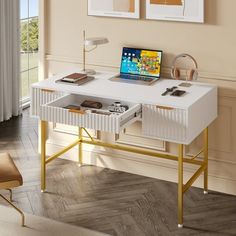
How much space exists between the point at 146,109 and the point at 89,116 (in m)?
0.37

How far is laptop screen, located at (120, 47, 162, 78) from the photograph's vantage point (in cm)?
449

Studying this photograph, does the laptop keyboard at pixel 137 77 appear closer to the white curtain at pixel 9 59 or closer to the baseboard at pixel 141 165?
the baseboard at pixel 141 165

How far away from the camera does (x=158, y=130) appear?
3984 millimetres

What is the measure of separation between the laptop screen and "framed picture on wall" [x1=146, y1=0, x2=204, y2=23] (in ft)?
0.86

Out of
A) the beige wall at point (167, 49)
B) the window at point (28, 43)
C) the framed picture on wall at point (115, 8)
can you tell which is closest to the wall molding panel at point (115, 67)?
the beige wall at point (167, 49)

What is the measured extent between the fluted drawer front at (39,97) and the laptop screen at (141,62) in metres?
0.60

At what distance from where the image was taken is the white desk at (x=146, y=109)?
3885mm

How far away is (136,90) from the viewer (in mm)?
4195

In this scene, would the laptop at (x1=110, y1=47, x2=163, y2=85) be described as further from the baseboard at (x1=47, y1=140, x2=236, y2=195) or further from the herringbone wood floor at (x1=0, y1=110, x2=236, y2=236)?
the herringbone wood floor at (x1=0, y1=110, x2=236, y2=236)

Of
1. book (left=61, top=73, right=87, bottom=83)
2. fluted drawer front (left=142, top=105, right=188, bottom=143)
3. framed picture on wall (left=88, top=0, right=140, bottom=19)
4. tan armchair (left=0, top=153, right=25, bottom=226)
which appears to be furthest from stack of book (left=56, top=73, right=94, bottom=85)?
tan armchair (left=0, top=153, right=25, bottom=226)

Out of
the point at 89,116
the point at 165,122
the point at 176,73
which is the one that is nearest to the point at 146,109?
the point at 165,122

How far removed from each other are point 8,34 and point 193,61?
2.29 m

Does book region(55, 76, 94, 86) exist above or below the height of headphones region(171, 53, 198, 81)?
below

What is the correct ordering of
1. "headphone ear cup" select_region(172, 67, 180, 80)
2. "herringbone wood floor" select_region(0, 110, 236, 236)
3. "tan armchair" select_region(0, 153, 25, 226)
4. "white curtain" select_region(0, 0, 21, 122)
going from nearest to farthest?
1. "tan armchair" select_region(0, 153, 25, 226)
2. "herringbone wood floor" select_region(0, 110, 236, 236)
3. "headphone ear cup" select_region(172, 67, 180, 80)
4. "white curtain" select_region(0, 0, 21, 122)
